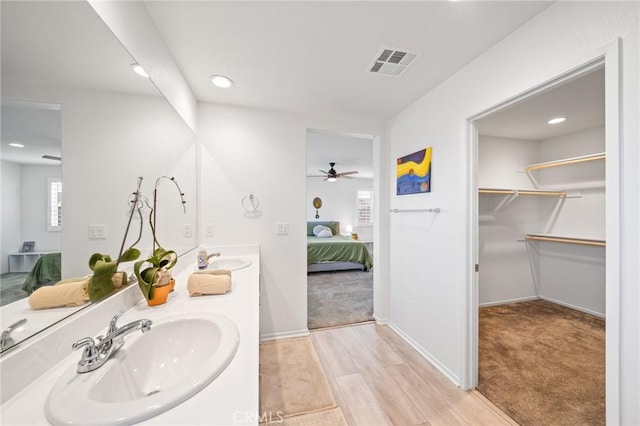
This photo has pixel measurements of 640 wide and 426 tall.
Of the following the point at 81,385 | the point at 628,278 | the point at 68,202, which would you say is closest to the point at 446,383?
the point at 628,278

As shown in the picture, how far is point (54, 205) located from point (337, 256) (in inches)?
183

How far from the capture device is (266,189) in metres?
2.48

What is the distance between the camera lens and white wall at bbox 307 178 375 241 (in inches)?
288

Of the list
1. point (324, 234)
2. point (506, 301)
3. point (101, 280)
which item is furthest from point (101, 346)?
point (324, 234)

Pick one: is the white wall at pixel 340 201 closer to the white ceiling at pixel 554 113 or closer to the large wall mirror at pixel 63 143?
the white ceiling at pixel 554 113

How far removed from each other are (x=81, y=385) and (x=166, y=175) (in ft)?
4.37

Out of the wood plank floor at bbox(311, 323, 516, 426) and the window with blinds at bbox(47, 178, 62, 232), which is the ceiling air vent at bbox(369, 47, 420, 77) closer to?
the window with blinds at bbox(47, 178, 62, 232)

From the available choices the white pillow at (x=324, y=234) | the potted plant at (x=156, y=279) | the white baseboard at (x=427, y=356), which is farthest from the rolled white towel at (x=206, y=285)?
the white pillow at (x=324, y=234)

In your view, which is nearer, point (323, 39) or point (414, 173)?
point (323, 39)

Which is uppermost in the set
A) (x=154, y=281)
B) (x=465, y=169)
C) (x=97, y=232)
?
(x=465, y=169)

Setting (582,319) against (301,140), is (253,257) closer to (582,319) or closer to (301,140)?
(301,140)

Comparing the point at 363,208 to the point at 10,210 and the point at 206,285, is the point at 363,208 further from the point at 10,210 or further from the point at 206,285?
the point at 10,210

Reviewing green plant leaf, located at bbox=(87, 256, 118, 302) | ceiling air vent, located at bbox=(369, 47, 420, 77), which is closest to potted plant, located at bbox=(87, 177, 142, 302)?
green plant leaf, located at bbox=(87, 256, 118, 302)

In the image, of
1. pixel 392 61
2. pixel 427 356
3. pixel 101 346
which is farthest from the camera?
pixel 427 356
